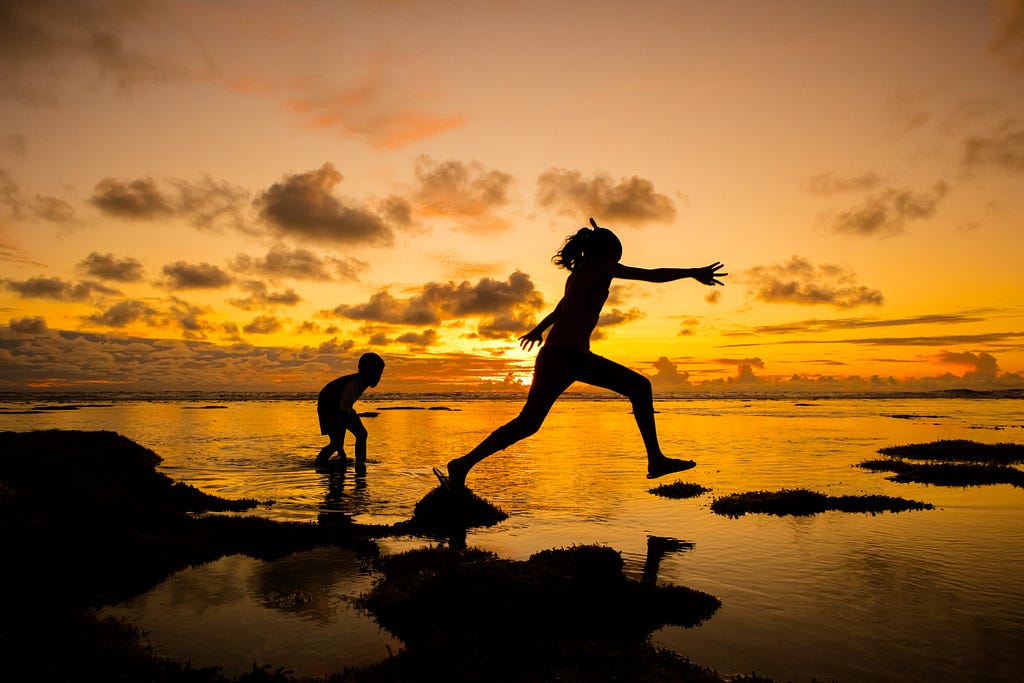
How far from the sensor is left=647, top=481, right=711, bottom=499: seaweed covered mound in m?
14.0

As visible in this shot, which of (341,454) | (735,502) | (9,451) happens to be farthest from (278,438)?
(735,502)

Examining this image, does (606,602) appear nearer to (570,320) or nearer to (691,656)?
(691,656)

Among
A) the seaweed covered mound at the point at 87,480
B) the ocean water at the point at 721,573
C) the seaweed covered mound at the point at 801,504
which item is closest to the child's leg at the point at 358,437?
the ocean water at the point at 721,573

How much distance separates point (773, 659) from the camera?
523 centimetres

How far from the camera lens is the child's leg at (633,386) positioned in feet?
27.7

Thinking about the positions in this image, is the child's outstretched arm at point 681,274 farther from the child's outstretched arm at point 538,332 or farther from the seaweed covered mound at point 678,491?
the seaweed covered mound at point 678,491

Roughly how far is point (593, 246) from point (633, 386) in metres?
2.03

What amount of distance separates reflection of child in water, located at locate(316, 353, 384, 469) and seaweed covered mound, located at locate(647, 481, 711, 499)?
8.07m

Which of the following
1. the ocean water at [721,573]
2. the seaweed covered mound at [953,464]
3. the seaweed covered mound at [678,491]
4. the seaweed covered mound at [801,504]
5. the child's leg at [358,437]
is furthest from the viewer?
the child's leg at [358,437]

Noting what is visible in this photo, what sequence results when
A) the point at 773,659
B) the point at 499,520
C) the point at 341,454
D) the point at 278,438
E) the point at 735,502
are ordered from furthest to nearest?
the point at 278,438, the point at 341,454, the point at 735,502, the point at 499,520, the point at 773,659

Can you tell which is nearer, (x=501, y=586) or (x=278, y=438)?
(x=501, y=586)

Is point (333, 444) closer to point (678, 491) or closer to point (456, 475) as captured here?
point (456, 475)

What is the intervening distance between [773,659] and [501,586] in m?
2.57

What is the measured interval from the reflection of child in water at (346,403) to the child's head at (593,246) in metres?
9.66
